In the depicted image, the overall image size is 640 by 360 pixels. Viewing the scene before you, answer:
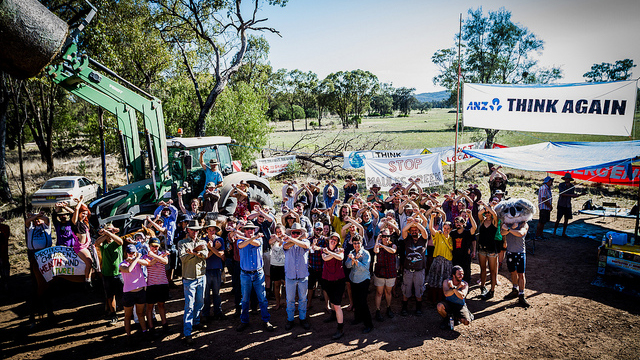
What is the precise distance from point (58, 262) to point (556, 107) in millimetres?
12055

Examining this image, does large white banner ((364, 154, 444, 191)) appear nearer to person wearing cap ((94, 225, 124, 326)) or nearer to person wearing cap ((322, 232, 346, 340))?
person wearing cap ((322, 232, 346, 340))

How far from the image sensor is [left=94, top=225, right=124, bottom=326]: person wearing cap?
5.71 metres

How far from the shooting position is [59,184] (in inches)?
558

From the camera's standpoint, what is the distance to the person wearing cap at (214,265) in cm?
592

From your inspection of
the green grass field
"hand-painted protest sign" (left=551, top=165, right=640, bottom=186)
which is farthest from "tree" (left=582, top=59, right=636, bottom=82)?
"hand-painted protest sign" (left=551, top=165, right=640, bottom=186)

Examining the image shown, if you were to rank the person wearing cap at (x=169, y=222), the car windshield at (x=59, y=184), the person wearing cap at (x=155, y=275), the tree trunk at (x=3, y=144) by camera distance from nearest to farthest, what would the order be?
the person wearing cap at (x=155, y=275) < the person wearing cap at (x=169, y=222) < the tree trunk at (x=3, y=144) < the car windshield at (x=59, y=184)

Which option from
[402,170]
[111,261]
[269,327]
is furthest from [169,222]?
[402,170]

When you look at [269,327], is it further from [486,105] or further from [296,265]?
[486,105]

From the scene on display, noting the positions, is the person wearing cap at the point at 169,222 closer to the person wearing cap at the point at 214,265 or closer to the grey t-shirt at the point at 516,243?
the person wearing cap at the point at 214,265

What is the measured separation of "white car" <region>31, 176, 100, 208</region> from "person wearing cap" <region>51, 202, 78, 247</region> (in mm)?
7690

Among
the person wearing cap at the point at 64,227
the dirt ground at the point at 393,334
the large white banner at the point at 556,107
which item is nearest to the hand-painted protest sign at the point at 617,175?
the large white banner at the point at 556,107

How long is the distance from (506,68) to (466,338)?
24.2 metres

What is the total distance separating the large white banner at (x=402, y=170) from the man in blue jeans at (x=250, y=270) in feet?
21.9

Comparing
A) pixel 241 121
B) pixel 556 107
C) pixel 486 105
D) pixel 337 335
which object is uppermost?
pixel 241 121
